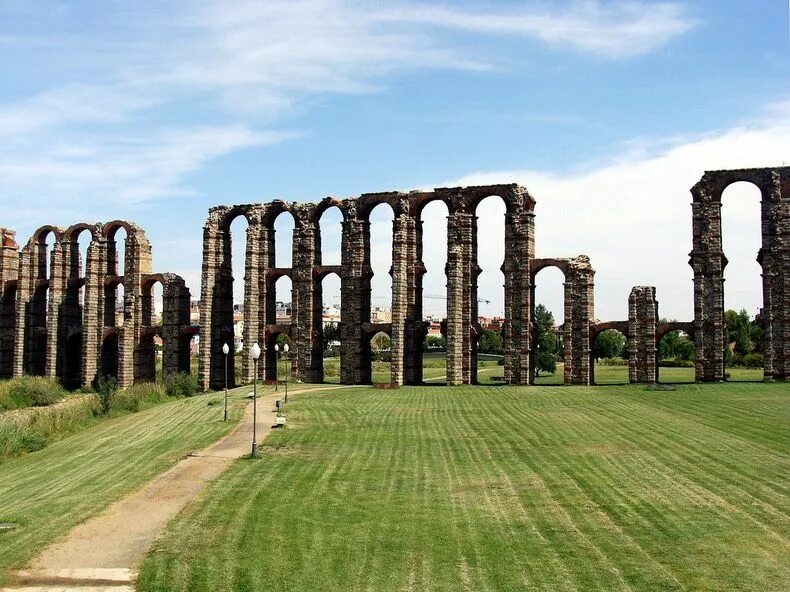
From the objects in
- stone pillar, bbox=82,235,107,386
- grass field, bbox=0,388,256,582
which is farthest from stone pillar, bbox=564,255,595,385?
stone pillar, bbox=82,235,107,386

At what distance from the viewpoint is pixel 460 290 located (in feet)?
176

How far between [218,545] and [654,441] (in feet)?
52.9

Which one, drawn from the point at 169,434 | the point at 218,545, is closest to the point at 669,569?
the point at 218,545

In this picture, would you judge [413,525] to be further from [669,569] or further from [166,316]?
[166,316]

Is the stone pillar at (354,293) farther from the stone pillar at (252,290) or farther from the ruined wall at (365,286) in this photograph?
the stone pillar at (252,290)

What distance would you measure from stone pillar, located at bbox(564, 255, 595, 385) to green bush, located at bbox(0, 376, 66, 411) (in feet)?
118

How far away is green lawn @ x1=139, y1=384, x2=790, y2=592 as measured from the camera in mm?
12633

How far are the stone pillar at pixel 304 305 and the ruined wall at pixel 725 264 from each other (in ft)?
83.8

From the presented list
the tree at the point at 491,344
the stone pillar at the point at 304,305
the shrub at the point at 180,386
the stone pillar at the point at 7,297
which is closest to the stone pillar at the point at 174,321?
the shrub at the point at 180,386

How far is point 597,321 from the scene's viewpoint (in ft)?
168

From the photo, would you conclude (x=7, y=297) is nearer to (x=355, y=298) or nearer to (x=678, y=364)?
(x=355, y=298)

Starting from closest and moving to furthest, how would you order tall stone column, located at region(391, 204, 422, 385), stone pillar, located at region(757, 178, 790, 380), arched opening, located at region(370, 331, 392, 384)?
stone pillar, located at region(757, 178, 790, 380) → tall stone column, located at region(391, 204, 422, 385) → arched opening, located at region(370, 331, 392, 384)

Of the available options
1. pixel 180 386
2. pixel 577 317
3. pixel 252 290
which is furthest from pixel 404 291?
pixel 180 386

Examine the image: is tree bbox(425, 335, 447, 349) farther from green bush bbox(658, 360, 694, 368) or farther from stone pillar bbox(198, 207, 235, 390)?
stone pillar bbox(198, 207, 235, 390)
